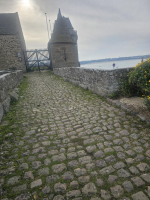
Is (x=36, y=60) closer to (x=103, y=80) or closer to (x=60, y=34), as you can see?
(x=60, y=34)

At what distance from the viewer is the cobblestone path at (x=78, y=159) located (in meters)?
1.83

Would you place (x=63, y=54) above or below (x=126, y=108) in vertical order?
above

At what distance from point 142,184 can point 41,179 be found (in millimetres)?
1603

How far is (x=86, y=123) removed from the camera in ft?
12.4

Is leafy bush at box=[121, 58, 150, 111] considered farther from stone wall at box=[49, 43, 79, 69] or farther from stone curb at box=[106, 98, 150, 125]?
stone wall at box=[49, 43, 79, 69]

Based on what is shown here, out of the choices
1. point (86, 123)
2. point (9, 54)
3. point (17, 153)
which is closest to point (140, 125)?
point (86, 123)

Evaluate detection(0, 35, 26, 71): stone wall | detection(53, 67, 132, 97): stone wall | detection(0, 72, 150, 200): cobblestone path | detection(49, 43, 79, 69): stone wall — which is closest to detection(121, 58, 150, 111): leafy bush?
detection(53, 67, 132, 97): stone wall

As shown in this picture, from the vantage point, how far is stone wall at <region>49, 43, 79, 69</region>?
18786 mm

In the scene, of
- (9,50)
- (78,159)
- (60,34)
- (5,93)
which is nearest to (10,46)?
(9,50)

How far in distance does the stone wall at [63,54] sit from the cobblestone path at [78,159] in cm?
A: 1669

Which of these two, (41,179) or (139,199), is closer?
(139,199)

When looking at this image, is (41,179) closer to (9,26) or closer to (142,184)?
(142,184)

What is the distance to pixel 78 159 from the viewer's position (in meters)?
2.43

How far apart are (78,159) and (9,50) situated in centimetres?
2256
